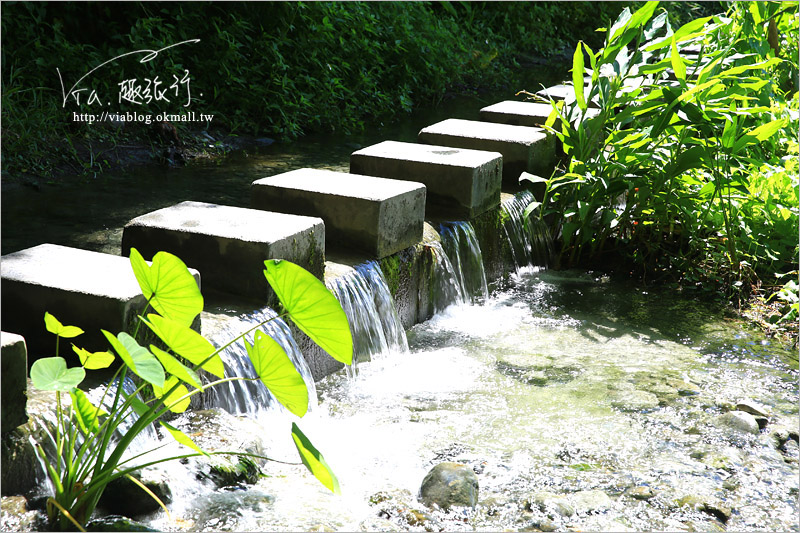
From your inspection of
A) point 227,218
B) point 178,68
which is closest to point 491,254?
point 227,218

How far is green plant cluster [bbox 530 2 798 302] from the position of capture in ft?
14.6

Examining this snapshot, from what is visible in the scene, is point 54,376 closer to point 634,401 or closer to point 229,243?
point 229,243

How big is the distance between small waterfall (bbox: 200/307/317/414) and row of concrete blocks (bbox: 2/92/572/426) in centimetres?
14

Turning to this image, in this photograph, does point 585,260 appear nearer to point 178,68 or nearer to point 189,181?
point 189,181

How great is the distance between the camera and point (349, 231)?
150 inches

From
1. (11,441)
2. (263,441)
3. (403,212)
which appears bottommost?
(263,441)

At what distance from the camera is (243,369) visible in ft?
9.82

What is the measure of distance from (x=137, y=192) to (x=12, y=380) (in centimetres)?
323

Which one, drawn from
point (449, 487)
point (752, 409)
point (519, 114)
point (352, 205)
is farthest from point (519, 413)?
point (519, 114)

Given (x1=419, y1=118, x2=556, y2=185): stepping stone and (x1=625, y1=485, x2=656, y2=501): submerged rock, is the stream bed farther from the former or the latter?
(x1=419, y1=118, x2=556, y2=185): stepping stone

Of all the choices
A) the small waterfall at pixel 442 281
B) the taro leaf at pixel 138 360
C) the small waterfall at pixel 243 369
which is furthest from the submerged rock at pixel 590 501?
the small waterfall at pixel 442 281

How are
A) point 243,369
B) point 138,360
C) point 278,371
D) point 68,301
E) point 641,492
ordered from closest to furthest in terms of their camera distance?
point 138,360, point 278,371, point 68,301, point 641,492, point 243,369

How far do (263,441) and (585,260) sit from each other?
2836 mm

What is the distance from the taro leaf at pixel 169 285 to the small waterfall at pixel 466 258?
236 centimetres
